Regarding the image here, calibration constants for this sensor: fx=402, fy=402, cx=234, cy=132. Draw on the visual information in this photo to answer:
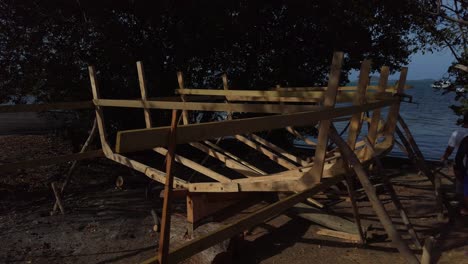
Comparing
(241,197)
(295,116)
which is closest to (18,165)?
(241,197)

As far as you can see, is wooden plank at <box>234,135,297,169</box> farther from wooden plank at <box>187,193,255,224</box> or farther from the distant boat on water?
the distant boat on water

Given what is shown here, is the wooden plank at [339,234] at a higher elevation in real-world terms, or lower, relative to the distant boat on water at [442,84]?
lower

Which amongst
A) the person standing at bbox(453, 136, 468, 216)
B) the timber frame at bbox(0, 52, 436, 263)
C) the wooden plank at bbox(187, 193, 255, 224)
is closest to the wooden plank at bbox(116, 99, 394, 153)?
the timber frame at bbox(0, 52, 436, 263)

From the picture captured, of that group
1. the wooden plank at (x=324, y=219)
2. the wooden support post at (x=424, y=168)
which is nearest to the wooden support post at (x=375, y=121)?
the wooden support post at (x=424, y=168)

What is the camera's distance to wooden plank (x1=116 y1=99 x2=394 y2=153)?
1.85m

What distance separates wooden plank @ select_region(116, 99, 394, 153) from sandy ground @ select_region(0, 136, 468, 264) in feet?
7.36

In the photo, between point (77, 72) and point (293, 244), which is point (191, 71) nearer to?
point (77, 72)

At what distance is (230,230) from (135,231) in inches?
111

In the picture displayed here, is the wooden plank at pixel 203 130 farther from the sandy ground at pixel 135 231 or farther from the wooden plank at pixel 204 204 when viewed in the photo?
the sandy ground at pixel 135 231

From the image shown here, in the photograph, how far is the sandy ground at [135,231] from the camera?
466cm

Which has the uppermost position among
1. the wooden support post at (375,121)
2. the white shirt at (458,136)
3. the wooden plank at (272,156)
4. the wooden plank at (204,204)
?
the wooden support post at (375,121)

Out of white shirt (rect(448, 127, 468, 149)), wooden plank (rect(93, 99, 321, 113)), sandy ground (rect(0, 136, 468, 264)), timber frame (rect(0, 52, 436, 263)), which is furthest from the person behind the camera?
white shirt (rect(448, 127, 468, 149))

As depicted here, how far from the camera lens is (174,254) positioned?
8.07 ft

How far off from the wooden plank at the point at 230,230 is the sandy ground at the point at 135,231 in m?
1.24
